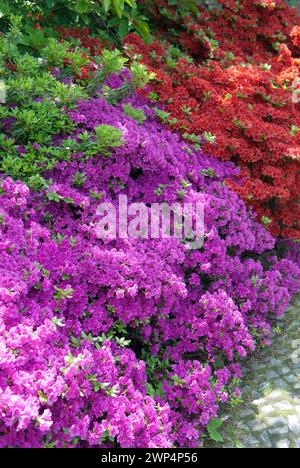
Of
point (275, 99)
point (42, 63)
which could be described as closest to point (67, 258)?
point (42, 63)

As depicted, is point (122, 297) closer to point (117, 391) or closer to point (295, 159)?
point (117, 391)

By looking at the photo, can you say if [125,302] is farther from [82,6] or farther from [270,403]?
[82,6]

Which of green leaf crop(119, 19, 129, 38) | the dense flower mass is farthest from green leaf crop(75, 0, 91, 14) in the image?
green leaf crop(119, 19, 129, 38)

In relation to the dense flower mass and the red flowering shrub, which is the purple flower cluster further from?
the red flowering shrub

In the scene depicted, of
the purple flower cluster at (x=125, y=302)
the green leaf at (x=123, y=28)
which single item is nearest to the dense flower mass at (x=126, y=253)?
the purple flower cluster at (x=125, y=302)

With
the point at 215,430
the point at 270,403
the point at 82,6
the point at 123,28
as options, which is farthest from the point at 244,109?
the point at 215,430

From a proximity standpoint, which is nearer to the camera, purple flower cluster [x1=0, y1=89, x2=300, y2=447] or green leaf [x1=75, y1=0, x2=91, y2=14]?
purple flower cluster [x1=0, y1=89, x2=300, y2=447]

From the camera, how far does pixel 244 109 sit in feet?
13.6

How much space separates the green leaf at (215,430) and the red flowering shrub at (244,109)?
1.48 meters

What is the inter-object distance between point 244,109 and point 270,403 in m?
2.17

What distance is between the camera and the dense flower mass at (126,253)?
2398 millimetres

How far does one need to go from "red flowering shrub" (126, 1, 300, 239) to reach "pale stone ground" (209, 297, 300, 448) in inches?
36.2

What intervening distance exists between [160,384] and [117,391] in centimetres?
50

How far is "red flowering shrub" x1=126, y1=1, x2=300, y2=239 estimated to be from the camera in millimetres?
3934
